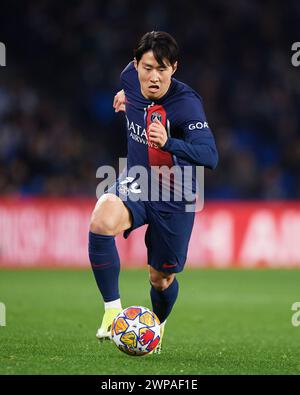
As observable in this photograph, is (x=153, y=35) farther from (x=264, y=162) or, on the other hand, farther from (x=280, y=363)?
(x=264, y=162)

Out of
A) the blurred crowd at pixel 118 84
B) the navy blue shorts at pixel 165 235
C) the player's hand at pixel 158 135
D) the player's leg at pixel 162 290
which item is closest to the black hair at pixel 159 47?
the player's hand at pixel 158 135

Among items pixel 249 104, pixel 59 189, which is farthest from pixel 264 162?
pixel 59 189

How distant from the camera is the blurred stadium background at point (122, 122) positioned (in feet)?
48.9

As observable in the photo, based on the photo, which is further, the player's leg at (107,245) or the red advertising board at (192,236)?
the red advertising board at (192,236)

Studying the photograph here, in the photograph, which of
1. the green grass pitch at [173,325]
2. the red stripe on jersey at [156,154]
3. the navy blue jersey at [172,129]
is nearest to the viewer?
the green grass pitch at [173,325]

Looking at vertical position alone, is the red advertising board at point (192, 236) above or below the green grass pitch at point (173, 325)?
A: above

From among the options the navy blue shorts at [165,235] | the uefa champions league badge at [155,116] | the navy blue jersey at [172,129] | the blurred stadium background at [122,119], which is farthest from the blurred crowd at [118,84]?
the uefa champions league badge at [155,116]

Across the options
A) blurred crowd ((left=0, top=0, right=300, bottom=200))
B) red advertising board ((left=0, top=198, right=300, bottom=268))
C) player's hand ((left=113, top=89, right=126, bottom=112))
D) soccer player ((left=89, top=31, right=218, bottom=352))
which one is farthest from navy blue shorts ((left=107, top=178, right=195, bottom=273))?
blurred crowd ((left=0, top=0, right=300, bottom=200))

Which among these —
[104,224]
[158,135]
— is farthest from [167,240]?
[158,135]

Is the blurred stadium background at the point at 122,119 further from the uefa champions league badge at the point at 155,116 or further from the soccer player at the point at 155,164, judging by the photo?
the uefa champions league badge at the point at 155,116

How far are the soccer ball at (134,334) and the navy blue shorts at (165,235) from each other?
0.67 metres

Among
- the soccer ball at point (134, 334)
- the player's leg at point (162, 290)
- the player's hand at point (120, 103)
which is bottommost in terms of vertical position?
the soccer ball at point (134, 334)

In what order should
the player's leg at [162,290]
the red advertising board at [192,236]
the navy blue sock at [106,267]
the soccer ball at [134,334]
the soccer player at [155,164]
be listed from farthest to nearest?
the red advertising board at [192,236] → the player's leg at [162,290] → the navy blue sock at [106,267] → the soccer player at [155,164] → the soccer ball at [134,334]
